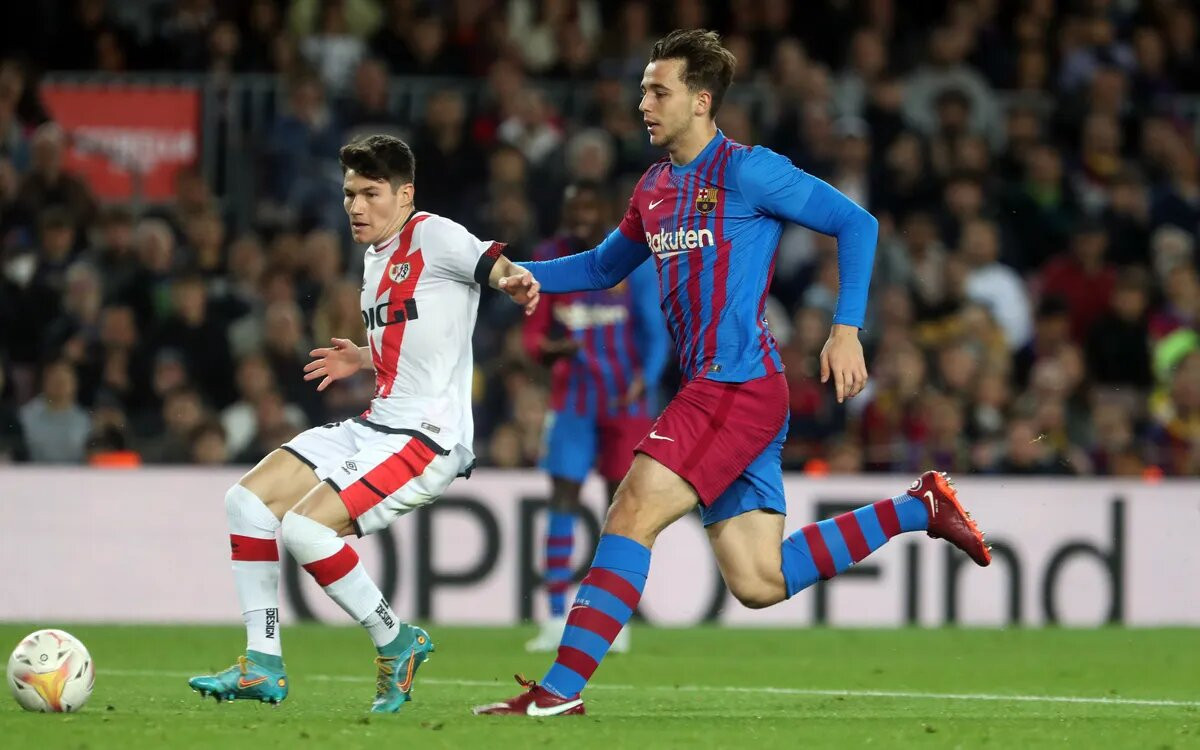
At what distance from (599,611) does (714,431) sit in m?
0.73

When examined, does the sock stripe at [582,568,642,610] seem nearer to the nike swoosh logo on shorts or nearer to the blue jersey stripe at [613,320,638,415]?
the nike swoosh logo on shorts

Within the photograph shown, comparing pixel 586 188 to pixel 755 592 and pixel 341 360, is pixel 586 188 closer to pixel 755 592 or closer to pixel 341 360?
pixel 341 360

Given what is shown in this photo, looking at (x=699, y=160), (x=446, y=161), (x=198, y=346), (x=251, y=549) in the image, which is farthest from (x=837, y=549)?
(x=446, y=161)

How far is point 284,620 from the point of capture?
12.3m

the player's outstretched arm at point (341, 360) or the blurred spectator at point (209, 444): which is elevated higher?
the player's outstretched arm at point (341, 360)

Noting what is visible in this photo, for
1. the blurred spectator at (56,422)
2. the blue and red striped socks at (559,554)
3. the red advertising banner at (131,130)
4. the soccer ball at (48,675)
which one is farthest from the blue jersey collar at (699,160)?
the red advertising banner at (131,130)

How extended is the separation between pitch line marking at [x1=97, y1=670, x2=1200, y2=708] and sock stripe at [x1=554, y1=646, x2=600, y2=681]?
6.31ft

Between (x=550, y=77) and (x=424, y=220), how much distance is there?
932 centimetres

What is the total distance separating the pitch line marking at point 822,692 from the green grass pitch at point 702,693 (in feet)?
0.05

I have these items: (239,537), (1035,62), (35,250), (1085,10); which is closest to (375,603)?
(239,537)

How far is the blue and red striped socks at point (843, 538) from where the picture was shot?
7.07 m

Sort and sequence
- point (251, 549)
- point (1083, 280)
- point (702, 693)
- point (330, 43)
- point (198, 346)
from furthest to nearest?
point (330, 43)
point (1083, 280)
point (198, 346)
point (702, 693)
point (251, 549)

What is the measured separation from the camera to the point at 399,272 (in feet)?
23.2

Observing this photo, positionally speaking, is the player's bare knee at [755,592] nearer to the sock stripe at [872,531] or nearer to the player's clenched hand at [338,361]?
the sock stripe at [872,531]
